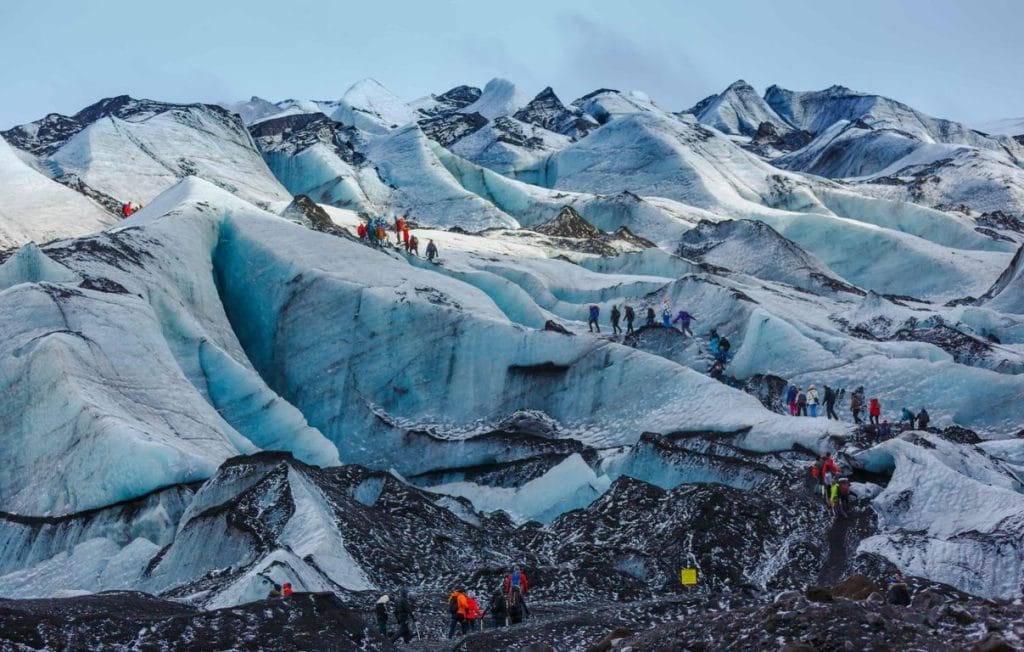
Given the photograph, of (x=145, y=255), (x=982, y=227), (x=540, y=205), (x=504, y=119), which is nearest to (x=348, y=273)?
(x=145, y=255)

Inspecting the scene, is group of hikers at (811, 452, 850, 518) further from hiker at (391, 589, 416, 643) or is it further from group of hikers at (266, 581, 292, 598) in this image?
group of hikers at (266, 581, 292, 598)

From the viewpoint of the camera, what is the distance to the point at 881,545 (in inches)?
985

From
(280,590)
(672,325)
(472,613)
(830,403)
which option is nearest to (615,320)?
(672,325)

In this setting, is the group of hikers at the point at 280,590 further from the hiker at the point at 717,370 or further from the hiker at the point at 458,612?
the hiker at the point at 717,370

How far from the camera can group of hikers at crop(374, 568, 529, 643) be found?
20.9m

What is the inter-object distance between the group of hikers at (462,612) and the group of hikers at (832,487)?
27.9ft

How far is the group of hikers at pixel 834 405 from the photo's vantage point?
113ft

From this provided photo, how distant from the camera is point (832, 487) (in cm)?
2775

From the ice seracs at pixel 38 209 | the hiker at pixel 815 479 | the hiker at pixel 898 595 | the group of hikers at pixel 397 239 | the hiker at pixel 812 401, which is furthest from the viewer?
the ice seracs at pixel 38 209

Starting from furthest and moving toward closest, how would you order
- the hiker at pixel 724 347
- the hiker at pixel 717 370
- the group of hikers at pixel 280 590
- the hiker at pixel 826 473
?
the hiker at pixel 724 347
the hiker at pixel 717 370
the hiker at pixel 826 473
the group of hikers at pixel 280 590

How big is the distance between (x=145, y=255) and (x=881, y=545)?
24.6 m

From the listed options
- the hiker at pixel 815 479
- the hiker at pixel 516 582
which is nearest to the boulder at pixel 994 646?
the hiker at pixel 516 582

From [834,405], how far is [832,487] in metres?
9.91

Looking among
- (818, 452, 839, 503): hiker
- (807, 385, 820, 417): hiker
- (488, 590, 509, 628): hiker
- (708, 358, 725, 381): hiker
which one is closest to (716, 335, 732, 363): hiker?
(708, 358, 725, 381): hiker
